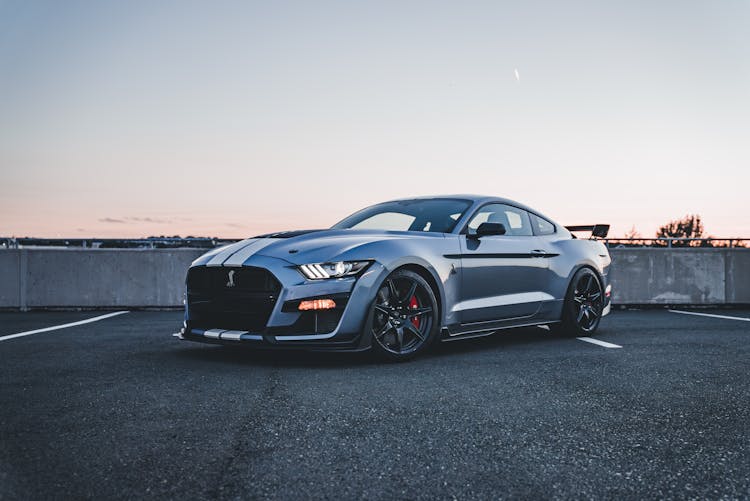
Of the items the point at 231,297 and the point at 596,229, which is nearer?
the point at 231,297

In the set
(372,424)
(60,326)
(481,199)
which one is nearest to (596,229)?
(481,199)

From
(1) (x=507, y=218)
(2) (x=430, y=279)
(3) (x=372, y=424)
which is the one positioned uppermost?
(1) (x=507, y=218)

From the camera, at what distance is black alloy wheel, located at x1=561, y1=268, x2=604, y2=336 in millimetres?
7410

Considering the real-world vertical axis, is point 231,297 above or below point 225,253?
below

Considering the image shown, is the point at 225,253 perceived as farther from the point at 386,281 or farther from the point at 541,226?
the point at 541,226

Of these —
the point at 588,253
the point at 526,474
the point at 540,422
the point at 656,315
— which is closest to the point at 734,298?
the point at 656,315

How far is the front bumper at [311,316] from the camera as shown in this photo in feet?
17.0

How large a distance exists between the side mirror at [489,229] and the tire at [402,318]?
77 cm

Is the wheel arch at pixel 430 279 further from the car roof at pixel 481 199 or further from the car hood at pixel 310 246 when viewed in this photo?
the car roof at pixel 481 199

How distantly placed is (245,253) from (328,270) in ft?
2.42

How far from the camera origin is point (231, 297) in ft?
17.9

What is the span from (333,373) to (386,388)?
681 mm

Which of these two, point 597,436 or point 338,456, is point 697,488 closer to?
point 597,436

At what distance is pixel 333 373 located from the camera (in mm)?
5059
